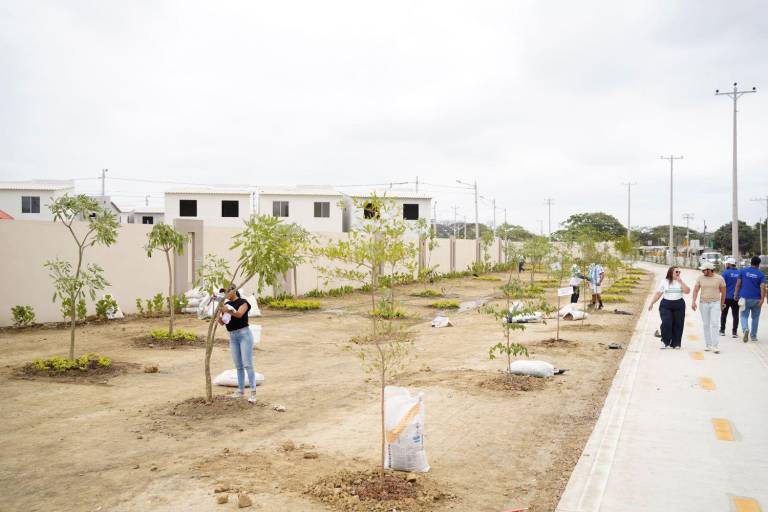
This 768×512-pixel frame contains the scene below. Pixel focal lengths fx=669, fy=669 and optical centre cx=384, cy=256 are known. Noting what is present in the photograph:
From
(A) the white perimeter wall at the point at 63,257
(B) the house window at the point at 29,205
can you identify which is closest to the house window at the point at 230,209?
(B) the house window at the point at 29,205

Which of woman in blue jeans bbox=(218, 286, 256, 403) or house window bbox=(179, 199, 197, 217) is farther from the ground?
house window bbox=(179, 199, 197, 217)

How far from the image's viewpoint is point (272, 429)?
7.39m

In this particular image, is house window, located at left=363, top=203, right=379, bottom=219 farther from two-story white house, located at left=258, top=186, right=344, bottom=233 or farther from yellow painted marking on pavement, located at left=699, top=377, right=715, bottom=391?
two-story white house, located at left=258, top=186, right=344, bottom=233

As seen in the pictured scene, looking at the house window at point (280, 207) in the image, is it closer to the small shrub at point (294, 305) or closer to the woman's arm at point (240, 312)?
the small shrub at point (294, 305)

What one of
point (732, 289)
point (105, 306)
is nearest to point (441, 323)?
point (732, 289)

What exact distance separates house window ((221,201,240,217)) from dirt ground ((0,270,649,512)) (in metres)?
36.2

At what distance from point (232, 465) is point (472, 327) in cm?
1204

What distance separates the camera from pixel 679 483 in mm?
5562

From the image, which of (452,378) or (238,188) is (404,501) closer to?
(452,378)

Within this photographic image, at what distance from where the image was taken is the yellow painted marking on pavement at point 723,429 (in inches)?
270

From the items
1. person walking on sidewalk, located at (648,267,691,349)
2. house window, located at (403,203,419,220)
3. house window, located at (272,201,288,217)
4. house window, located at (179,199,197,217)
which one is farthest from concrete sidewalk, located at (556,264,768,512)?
house window, located at (179,199,197,217)

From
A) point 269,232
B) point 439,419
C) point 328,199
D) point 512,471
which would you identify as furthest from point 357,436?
point 328,199

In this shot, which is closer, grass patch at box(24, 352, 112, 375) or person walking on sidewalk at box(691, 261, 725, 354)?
grass patch at box(24, 352, 112, 375)

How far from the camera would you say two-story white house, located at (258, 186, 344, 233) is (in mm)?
49562
